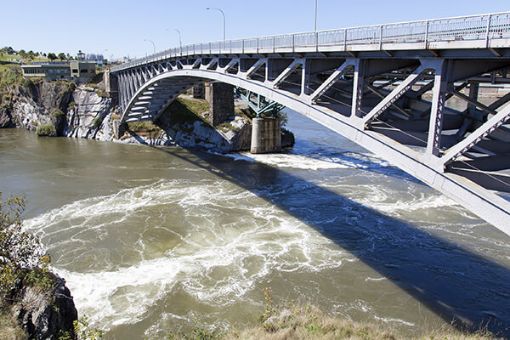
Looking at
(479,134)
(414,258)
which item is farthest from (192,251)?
(479,134)

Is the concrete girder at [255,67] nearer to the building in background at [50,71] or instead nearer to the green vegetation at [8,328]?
the green vegetation at [8,328]

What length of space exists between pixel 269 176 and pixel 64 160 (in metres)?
22.2

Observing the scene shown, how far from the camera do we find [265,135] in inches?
1836

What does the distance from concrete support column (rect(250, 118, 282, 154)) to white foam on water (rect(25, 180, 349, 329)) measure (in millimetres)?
14851

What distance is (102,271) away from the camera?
1975 cm

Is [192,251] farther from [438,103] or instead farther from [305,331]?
[438,103]

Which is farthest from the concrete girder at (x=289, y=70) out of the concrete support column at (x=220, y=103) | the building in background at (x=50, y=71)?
the building in background at (x=50, y=71)

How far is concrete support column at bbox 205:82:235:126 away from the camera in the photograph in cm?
4934

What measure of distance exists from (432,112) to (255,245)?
44.1 feet

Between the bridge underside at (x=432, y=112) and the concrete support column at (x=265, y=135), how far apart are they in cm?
2242

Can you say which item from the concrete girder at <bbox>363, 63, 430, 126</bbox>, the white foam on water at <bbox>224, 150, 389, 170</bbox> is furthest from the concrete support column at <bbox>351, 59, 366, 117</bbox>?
the white foam on water at <bbox>224, 150, 389, 170</bbox>

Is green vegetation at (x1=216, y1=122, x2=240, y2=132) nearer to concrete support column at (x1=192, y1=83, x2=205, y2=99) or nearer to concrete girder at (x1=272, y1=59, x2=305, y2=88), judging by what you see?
concrete support column at (x1=192, y1=83, x2=205, y2=99)

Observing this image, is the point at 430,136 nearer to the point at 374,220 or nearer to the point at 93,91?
the point at 374,220

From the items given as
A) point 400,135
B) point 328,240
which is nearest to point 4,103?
point 328,240
